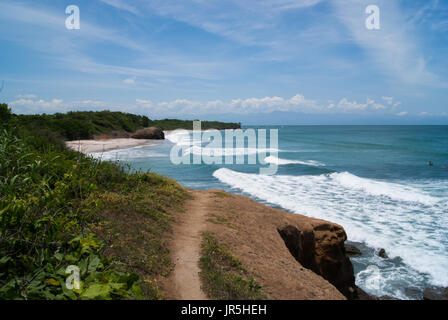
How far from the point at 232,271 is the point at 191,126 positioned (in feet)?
349

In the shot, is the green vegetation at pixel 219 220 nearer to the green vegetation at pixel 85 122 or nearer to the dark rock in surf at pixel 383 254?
the dark rock in surf at pixel 383 254

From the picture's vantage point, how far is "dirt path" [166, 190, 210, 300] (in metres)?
4.27

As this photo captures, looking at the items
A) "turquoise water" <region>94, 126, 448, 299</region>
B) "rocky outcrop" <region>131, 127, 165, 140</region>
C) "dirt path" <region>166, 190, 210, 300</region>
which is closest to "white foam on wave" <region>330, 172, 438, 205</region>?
"turquoise water" <region>94, 126, 448, 299</region>

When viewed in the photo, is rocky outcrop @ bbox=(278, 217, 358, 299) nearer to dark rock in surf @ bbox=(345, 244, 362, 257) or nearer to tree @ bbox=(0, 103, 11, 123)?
dark rock in surf @ bbox=(345, 244, 362, 257)

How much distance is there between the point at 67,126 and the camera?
136ft

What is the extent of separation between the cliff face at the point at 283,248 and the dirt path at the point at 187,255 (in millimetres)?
402

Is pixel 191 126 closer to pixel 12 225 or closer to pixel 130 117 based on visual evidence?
pixel 130 117

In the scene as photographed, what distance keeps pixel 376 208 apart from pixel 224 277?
13.7 meters

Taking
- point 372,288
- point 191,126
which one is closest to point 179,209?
point 372,288

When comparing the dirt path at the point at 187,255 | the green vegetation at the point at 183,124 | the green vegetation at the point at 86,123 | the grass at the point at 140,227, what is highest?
the green vegetation at the point at 183,124

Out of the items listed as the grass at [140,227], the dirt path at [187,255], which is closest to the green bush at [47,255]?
the grass at [140,227]

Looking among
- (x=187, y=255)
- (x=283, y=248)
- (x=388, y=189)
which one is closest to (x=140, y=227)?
(x=187, y=255)

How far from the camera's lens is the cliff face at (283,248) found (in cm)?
526

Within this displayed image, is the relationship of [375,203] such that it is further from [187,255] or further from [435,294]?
[187,255]
